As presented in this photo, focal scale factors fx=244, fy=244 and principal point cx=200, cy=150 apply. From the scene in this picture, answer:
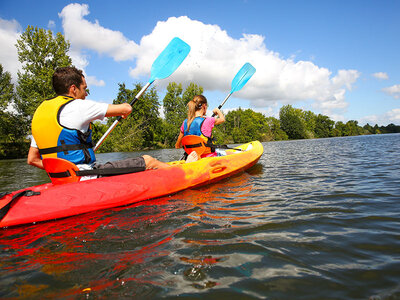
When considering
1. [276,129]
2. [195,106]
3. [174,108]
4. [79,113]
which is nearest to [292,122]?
[276,129]

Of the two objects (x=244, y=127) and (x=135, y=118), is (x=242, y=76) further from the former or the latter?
(x=244, y=127)

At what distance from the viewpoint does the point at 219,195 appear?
3.48m

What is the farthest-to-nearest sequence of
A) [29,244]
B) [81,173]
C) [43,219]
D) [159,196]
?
[159,196], [81,173], [43,219], [29,244]

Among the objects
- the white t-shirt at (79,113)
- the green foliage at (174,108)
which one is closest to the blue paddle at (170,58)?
the white t-shirt at (79,113)

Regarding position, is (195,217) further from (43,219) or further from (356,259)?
(43,219)

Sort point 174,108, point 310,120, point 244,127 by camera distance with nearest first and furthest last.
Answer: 1. point 174,108
2. point 244,127
3. point 310,120

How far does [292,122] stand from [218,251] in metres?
64.6

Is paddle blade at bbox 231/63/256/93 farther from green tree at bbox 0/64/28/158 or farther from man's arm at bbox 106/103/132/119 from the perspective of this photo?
green tree at bbox 0/64/28/158

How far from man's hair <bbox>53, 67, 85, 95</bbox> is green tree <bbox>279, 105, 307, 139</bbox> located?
6230 cm

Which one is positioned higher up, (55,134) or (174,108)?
(174,108)

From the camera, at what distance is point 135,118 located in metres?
35.3

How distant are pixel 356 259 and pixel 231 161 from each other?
329cm

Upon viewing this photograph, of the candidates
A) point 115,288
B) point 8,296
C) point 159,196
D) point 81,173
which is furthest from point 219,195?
point 8,296

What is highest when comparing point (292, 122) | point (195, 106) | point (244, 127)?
point (292, 122)
